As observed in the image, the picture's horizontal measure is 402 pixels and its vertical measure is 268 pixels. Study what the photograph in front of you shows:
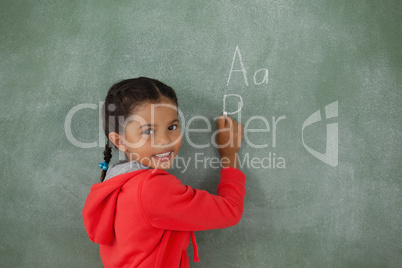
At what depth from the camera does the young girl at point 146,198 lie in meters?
0.84

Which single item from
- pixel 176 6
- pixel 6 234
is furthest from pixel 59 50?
pixel 6 234

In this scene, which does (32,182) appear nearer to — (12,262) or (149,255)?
(12,262)

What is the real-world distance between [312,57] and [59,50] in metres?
0.98

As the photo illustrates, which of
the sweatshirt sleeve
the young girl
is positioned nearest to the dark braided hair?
the young girl

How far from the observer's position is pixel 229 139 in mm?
1101

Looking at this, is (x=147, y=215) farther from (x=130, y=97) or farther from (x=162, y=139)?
(x=130, y=97)

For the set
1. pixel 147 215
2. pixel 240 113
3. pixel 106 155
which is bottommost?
pixel 147 215

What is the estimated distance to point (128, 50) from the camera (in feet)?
3.70

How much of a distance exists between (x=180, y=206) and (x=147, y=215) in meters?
0.10

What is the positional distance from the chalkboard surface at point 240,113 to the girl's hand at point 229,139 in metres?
0.04

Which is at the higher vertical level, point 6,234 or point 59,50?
point 59,50

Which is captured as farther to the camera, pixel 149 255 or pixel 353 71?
pixel 353 71

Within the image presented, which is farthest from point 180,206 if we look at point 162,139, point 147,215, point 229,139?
point 229,139

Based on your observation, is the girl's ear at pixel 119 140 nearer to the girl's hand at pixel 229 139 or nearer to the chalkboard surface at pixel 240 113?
the chalkboard surface at pixel 240 113
